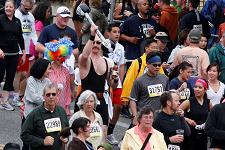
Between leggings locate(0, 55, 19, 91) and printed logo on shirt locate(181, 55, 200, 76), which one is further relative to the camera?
leggings locate(0, 55, 19, 91)

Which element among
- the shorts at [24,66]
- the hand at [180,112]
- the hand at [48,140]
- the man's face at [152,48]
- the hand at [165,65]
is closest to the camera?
the hand at [48,140]

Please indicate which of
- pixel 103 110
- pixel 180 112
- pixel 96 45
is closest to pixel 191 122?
pixel 180 112

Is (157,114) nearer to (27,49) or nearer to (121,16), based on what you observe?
(27,49)

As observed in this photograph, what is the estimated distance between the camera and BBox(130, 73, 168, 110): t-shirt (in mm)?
11750

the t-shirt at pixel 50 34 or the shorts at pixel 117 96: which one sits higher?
the t-shirt at pixel 50 34

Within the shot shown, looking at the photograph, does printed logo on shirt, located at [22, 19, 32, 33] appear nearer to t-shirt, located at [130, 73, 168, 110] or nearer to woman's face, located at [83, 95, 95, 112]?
t-shirt, located at [130, 73, 168, 110]

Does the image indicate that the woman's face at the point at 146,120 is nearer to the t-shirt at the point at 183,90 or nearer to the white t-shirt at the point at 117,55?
the t-shirt at the point at 183,90

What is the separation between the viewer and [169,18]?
16125mm

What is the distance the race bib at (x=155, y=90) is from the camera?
11.7 meters

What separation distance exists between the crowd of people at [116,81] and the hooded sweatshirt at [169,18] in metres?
0.02

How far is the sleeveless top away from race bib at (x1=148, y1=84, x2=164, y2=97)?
646 millimetres

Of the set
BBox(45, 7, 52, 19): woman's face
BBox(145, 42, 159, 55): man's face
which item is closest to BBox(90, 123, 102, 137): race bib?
BBox(145, 42, 159, 55): man's face

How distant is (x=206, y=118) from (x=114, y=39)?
2.72 metres

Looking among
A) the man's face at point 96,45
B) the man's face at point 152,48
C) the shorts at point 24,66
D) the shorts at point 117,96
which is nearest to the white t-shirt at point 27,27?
the shorts at point 24,66
